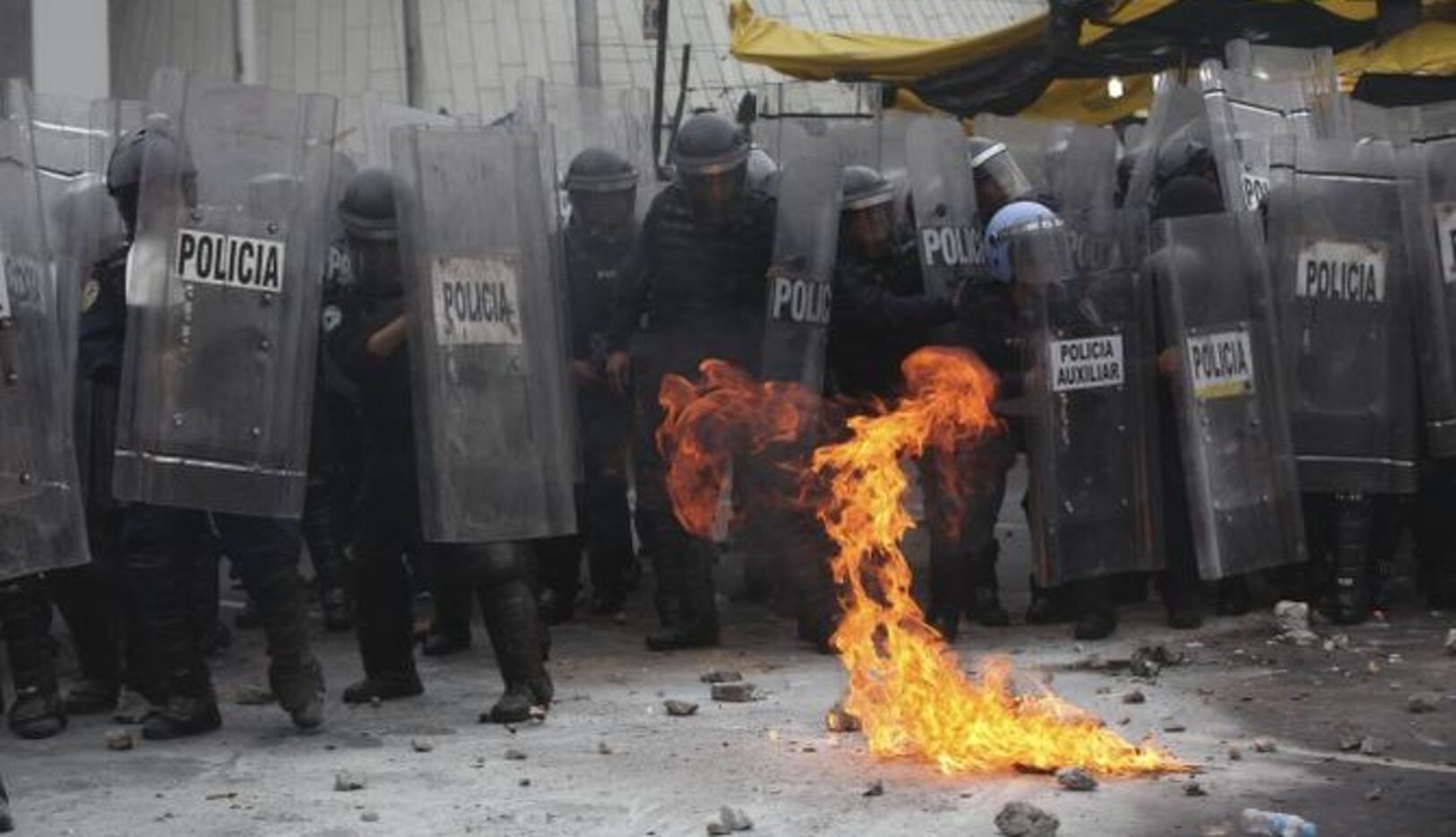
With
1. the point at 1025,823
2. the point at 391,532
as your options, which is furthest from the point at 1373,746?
the point at 391,532

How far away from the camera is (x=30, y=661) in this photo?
6.93 m

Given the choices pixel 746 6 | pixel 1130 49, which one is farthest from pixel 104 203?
pixel 746 6

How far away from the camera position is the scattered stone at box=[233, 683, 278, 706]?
7.36m

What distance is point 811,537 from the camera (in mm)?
8133

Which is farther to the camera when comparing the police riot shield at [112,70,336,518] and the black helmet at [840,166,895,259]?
the black helmet at [840,166,895,259]

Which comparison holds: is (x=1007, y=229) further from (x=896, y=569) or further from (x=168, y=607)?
(x=168, y=607)

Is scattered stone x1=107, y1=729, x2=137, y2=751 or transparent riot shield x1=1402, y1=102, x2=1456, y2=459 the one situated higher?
transparent riot shield x1=1402, y1=102, x2=1456, y2=459

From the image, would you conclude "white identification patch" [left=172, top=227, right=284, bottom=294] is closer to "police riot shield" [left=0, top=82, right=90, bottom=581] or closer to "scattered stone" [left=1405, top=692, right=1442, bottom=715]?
"police riot shield" [left=0, top=82, right=90, bottom=581]

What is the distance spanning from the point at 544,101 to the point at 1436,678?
4921 millimetres

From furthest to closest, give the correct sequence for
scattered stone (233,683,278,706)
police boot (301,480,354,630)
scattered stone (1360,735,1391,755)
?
police boot (301,480,354,630) < scattered stone (233,683,278,706) < scattered stone (1360,735,1391,755)

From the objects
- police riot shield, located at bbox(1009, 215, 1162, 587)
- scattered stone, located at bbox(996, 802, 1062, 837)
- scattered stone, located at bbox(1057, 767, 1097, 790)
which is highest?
police riot shield, located at bbox(1009, 215, 1162, 587)

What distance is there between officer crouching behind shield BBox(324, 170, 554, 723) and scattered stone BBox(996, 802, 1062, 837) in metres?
2.13

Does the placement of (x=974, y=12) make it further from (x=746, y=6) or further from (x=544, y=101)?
(x=544, y=101)

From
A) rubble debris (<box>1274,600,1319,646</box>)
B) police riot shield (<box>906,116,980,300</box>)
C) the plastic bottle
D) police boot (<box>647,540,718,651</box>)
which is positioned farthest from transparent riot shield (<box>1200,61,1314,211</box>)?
the plastic bottle
